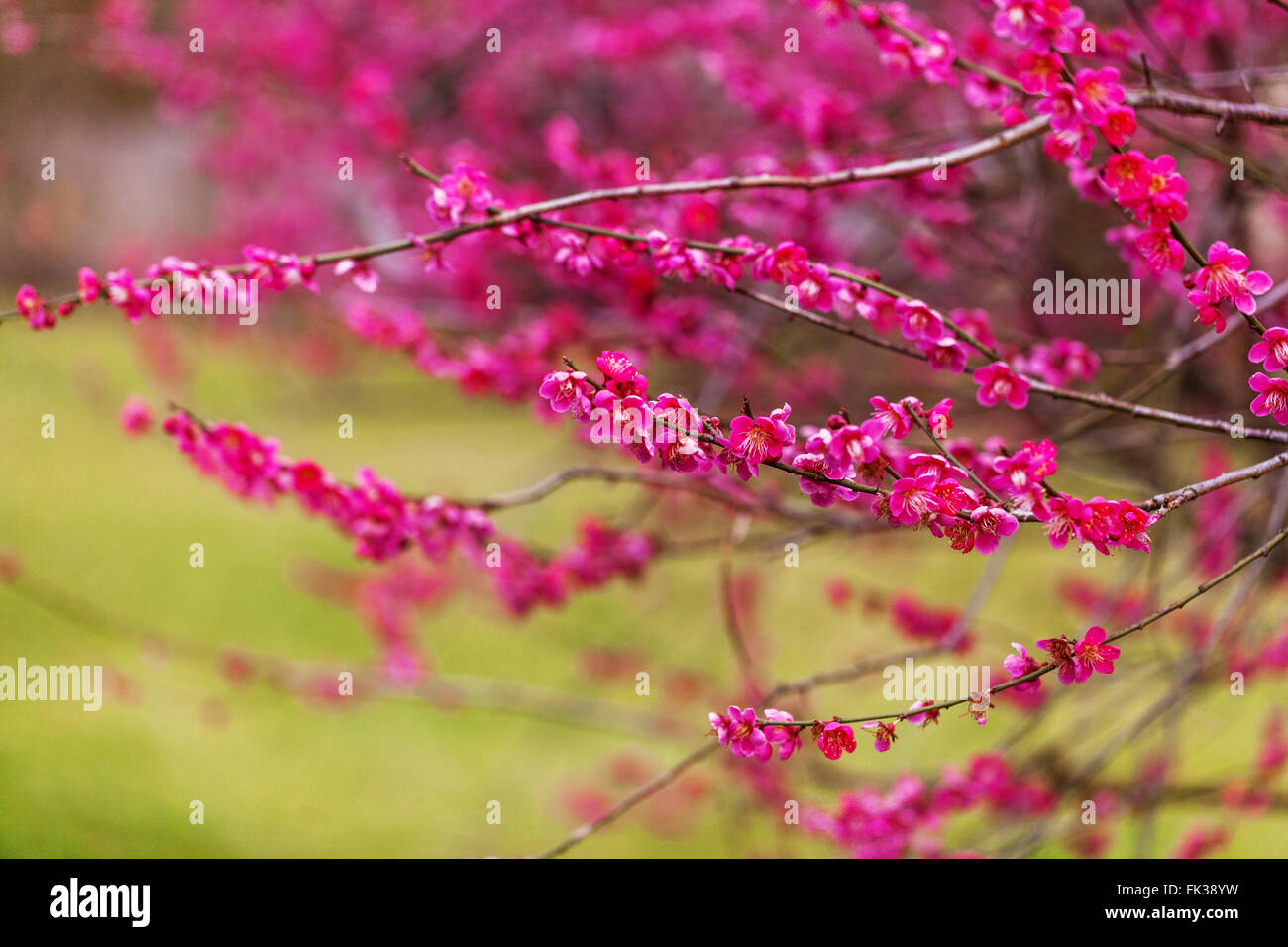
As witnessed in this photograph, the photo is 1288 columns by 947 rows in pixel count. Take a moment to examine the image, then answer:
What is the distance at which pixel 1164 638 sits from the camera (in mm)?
4359

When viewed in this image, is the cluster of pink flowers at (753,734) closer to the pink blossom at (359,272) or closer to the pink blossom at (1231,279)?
the pink blossom at (1231,279)

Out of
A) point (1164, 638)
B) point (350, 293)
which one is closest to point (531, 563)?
point (1164, 638)

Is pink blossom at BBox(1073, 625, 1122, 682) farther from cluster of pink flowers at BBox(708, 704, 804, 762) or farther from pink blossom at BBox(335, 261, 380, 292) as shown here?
pink blossom at BBox(335, 261, 380, 292)

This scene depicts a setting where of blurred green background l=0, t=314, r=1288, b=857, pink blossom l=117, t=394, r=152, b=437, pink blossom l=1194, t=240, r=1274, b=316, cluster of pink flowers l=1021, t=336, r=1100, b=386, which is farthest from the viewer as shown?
blurred green background l=0, t=314, r=1288, b=857

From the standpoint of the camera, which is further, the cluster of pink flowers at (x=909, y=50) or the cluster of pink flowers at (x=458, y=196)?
the cluster of pink flowers at (x=909, y=50)

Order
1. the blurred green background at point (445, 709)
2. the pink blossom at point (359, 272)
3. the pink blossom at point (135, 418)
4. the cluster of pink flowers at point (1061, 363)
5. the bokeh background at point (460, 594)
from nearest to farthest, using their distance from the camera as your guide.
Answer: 1. the pink blossom at point (359, 272)
2. the cluster of pink flowers at point (1061, 363)
3. the pink blossom at point (135, 418)
4. the bokeh background at point (460, 594)
5. the blurred green background at point (445, 709)

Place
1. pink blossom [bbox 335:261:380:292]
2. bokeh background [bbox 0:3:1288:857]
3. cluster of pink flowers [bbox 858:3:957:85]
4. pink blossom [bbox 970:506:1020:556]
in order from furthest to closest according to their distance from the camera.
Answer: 1. bokeh background [bbox 0:3:1288:857]
2. cluster of pink flowers [bbox 858:3:957:85]
3. pink blossom [bbox 335:261:380:292]
4. pink blossom [bbox 970:506:1020:556]

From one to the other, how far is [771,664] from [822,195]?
3035 millimetres

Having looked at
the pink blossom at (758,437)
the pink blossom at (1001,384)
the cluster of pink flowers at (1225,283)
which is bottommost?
the pink blossom at (758,437)

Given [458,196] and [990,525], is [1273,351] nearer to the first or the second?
[990,525]

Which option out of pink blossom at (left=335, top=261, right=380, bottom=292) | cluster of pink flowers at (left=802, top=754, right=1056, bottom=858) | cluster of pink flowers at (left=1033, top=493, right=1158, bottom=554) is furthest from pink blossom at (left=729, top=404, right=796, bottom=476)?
cluster of pink flowers at (left=802, top=754, right=1056, bottom=858)

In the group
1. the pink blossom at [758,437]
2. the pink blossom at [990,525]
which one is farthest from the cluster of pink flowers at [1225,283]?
the pink blossom at [758,437]

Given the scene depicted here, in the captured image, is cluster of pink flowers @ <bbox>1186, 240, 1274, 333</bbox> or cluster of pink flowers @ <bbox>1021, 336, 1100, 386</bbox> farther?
cluster of pink flowers @ <bbox>1021, 336, 1100, 386</bbox>
